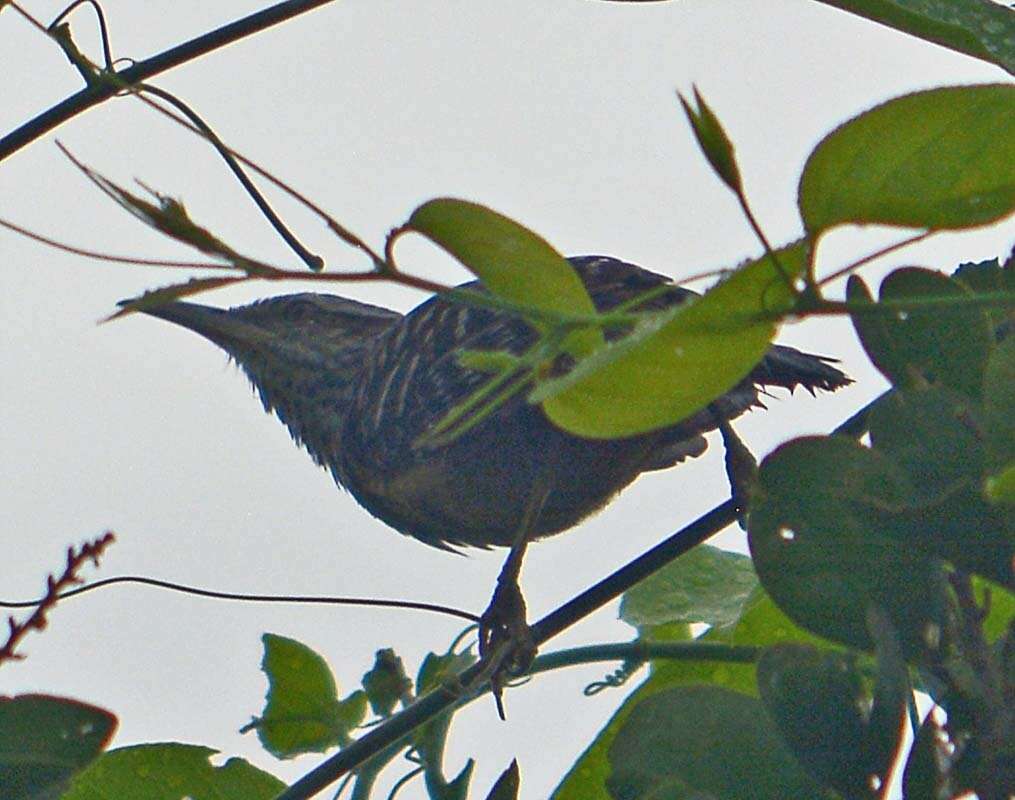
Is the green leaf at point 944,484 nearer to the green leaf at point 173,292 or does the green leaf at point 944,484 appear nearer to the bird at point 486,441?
the green leaf at point 173,292

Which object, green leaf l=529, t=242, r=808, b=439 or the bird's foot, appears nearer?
green leaf l=529, t=242, r=808, b=439

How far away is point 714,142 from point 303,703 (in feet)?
3.87

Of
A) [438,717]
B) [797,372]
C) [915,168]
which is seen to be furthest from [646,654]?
[797,372]

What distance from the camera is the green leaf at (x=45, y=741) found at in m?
1.06

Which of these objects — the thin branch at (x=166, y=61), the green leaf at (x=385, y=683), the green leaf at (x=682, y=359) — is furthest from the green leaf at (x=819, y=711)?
the green leaf at (x=385, y=683)

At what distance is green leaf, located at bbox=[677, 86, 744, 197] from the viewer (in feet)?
2.44

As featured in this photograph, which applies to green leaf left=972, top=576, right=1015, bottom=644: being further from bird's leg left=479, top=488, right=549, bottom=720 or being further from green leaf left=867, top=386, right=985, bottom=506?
bird's leg left=479, top=488, right=549, bottom=720

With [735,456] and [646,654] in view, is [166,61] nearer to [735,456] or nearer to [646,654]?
[646,654]

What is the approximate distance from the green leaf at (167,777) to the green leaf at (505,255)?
81cm

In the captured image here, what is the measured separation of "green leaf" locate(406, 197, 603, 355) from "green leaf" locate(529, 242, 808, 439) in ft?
0.14

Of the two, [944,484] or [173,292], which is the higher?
[173,292]

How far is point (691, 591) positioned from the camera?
1964mm

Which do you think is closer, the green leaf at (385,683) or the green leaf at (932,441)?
the green leaf at (932,441)

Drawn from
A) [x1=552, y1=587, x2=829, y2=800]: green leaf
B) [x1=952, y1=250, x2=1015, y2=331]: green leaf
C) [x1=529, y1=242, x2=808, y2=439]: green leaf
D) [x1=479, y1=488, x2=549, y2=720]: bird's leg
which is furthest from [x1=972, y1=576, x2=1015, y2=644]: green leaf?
[x1=479, y1=488, x2=549, y2=720]: bird's leg
